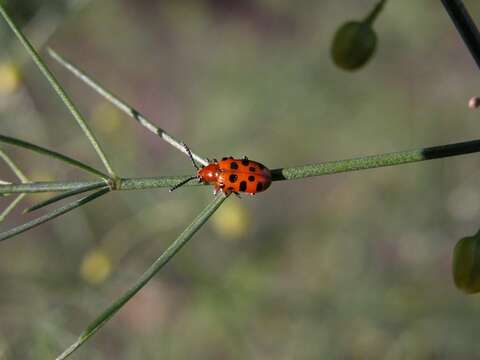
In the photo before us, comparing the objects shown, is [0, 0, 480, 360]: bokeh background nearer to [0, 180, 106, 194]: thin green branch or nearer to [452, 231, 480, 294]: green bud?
[0, 180, 106, 194]: thin green branch

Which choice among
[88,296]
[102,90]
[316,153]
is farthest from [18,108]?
[316,153]

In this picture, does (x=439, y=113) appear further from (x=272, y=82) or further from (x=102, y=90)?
(x=102, y=90)

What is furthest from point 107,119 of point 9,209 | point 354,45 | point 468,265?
point 468,265

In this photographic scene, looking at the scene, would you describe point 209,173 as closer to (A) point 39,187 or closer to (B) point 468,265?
(A) point 39,187

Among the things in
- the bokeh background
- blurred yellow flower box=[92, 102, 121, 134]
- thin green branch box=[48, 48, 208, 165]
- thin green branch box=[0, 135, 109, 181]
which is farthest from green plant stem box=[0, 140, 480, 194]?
blurred yellow flower box=[92, 102, 121, 134]

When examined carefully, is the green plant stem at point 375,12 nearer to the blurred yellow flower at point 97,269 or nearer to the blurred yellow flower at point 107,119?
the blurred yellow flower at point 97,269

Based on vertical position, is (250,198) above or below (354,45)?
above
